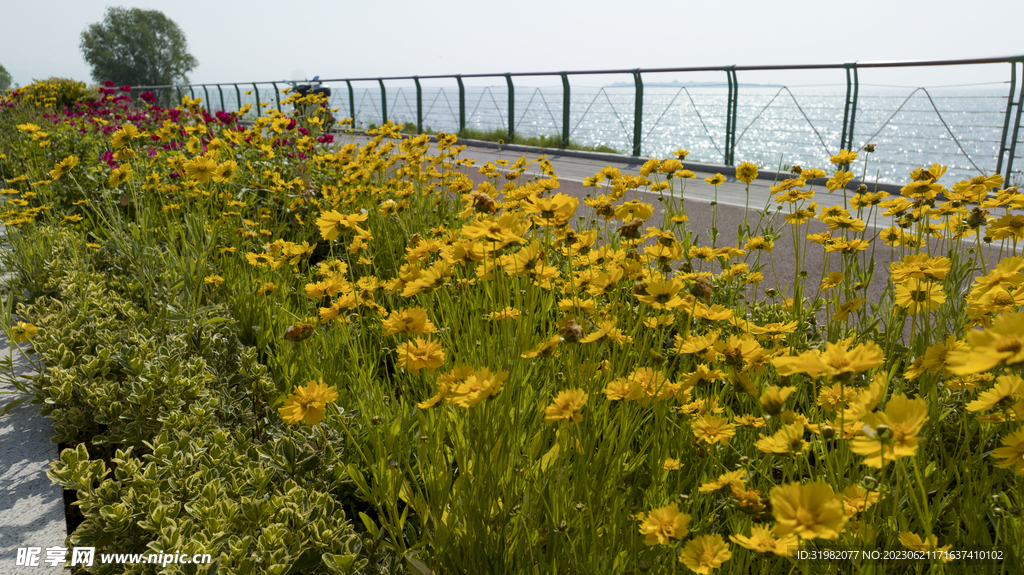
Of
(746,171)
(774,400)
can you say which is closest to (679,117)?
(746,171)

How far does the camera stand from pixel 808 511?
68cm

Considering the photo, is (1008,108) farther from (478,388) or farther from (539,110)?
(478,388)

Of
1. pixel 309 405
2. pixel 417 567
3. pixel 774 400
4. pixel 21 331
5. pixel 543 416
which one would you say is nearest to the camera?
pixel 774 400

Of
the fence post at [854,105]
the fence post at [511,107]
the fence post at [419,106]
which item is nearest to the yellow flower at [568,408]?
the fence post at [854,105]

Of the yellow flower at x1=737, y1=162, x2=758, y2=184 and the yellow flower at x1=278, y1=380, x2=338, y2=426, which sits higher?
the yellow flower at x1=737, y1=162, x2=758, y2=184

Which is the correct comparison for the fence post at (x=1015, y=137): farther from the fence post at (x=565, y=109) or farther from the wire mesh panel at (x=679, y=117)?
the fence post at (x=565, y=109)

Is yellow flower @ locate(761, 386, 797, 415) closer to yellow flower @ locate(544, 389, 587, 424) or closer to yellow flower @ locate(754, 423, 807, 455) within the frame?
yellow flower @ locate(754, 423, 807, 455)

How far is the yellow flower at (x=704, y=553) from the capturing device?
0.86m

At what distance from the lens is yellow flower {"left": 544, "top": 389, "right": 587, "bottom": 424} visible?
103 cm

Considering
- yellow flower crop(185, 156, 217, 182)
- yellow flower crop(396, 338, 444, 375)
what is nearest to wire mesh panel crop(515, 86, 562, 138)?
yellow flower crop(185, 156, 217, 182)

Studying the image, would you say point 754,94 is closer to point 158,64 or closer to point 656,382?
point 656,382

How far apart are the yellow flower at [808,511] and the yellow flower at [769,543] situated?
0.08m

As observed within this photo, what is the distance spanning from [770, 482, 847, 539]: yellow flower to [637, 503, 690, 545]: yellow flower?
24 centimetres

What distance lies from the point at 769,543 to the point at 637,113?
31.7 feet
